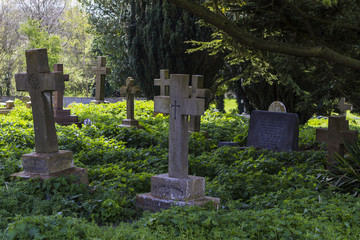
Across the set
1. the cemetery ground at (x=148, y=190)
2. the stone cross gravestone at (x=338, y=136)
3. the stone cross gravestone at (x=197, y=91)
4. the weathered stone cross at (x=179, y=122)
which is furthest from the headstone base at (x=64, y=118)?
the weathered stone cross at (x=179, y=122)

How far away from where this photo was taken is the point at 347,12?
7855mm

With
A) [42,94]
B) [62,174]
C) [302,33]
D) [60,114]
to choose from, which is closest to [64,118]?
[60,114]

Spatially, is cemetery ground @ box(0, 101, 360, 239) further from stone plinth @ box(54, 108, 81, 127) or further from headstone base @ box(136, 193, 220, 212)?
stone plinth @ box(54, 108, 81, 127)

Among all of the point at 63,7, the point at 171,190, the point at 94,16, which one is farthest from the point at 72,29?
the point at 171,190

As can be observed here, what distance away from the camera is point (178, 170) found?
5430mm

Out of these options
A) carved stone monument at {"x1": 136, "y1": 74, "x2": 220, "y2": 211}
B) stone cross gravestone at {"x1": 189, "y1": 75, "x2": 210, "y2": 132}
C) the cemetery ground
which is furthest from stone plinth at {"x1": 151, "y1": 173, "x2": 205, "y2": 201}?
stone cross gravestone at {"x1": 189, "y1": 75, "x2": 210, "y2": 132}

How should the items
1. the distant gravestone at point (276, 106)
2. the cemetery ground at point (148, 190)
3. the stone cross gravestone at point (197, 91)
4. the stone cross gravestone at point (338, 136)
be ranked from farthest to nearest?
the distant gravestone at point (276, 106), the stone cross gravestone at point (197, 91), the stone cross gravestone at point (338, 136), the cemetery ground at point (148, 190)

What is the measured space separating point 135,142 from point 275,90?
8868mm

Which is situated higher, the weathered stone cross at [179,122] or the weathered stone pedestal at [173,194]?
the weathered stone cross at [179,122]

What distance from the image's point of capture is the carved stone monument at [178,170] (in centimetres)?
524

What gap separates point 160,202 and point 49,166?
1.76 meters

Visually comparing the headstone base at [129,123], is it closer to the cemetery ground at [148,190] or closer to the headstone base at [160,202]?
the cemetery ground at [148,190]

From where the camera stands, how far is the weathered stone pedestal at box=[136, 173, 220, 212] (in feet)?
17.1

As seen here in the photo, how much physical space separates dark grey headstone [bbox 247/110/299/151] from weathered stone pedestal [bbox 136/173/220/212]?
4.71 meters
